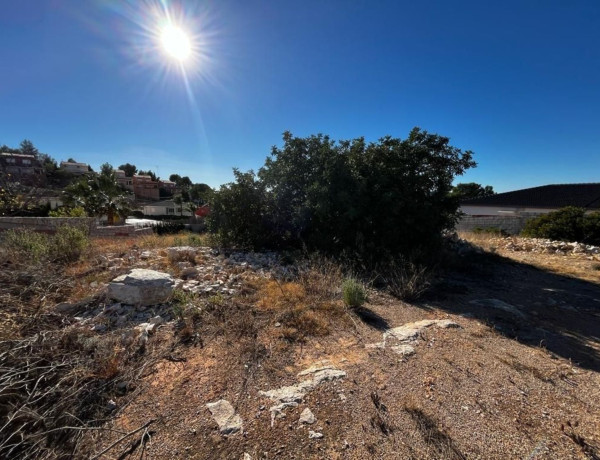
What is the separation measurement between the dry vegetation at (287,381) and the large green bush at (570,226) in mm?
9944

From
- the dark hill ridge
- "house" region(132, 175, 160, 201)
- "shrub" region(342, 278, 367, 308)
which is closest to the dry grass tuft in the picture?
"shrub" region(342, 278, 367, 308)

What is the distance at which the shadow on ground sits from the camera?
3327 mm

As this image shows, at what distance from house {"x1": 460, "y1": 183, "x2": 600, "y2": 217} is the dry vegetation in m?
20.4

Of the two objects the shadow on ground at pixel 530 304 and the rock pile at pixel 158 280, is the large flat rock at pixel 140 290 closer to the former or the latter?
the rock pile at pixel 158 280

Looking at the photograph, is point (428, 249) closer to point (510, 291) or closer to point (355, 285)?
point (510, 291)

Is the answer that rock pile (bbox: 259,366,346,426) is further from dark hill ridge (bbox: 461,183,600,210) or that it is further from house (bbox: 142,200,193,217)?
house (bbox: 142,200,193,217)

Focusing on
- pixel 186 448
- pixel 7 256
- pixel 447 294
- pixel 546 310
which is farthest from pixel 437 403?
pixel 7 256

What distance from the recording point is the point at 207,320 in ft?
10.7

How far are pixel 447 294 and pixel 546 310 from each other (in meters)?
1.50

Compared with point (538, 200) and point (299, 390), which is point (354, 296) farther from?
point (538, 200)

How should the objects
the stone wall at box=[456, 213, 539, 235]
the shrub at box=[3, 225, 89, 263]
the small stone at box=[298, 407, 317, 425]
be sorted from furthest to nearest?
the stone wall at box=[456, 213, 539, 235]
the shrub at box=[3, 225, 89, 263]
the small stone at box=[298, 407, 317, 425]

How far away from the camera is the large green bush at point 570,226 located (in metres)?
10.8

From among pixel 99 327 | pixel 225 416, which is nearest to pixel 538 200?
pixel 225 416

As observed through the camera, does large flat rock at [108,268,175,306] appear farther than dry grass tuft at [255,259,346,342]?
Yes
